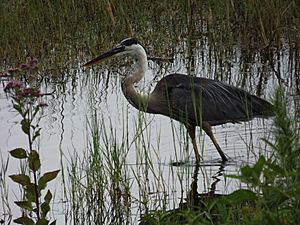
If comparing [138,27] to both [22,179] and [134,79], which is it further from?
[22,179]

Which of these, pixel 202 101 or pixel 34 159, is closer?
pixel 34 159

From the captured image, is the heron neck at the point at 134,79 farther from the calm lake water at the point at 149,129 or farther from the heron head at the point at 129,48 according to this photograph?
the calm lake water at the point at 149,129

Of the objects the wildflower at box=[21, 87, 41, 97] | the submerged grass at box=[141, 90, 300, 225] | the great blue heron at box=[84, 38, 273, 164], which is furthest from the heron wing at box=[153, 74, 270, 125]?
the submerged grass at box=[141, 90, 300, 225]

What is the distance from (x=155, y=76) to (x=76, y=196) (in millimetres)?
4129

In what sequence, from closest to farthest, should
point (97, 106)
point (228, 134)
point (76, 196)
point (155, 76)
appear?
point (76, 196)
point (228, 134)
point (97, 106)
point (155, 76)

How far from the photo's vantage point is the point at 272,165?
112 inches

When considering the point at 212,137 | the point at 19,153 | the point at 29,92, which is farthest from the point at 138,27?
the point at 29,92

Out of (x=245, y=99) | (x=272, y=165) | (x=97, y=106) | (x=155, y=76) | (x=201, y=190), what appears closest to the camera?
(x=272, y=165)

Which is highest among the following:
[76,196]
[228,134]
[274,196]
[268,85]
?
[268,85]

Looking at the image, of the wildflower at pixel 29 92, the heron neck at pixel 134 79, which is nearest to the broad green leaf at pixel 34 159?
the wildflower at pixel 29 92

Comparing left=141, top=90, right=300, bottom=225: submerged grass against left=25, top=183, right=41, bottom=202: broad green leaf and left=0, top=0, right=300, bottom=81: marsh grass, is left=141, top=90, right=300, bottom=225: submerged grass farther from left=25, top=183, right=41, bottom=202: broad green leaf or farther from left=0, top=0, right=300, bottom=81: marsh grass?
left=0, top=0, right=300, bottom=81: marsh grass

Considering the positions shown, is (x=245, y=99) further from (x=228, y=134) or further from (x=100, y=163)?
(x=100, y=163)

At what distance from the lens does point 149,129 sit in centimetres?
712

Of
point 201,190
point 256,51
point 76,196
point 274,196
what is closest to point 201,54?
point 256,51
